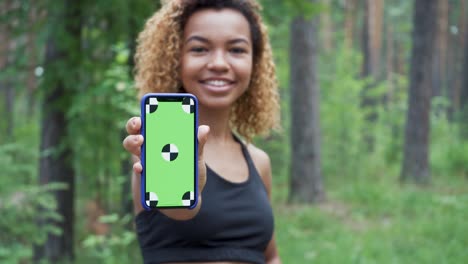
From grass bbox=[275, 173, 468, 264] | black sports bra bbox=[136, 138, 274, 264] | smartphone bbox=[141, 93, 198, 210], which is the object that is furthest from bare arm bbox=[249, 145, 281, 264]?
grass bbox=[275, 173, 468, 264]

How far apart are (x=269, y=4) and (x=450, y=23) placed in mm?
22623

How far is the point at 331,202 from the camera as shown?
10430 millimetres

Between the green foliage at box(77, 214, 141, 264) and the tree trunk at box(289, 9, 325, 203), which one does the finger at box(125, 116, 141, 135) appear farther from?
the tree trunk at box(289, 9, 325, 203)

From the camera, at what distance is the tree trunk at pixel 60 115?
16.8ft

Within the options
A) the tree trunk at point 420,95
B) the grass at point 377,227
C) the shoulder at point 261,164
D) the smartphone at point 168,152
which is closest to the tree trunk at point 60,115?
the grass at point 377,227


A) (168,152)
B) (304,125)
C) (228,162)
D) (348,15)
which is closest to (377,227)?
(304,125)

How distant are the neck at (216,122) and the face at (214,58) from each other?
0.07 metres

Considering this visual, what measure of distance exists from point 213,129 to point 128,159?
2.66m

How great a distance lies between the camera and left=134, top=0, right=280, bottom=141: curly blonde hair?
216 centimetres

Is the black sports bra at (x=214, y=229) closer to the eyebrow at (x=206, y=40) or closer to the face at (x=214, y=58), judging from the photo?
the face at (x=214, y=58)

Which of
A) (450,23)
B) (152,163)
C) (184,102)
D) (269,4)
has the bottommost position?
(152,163)

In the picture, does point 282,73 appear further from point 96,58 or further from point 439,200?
point 96,58

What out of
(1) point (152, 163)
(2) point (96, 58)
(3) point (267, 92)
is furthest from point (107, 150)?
(1) point (152, 163)

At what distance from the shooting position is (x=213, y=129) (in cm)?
223
